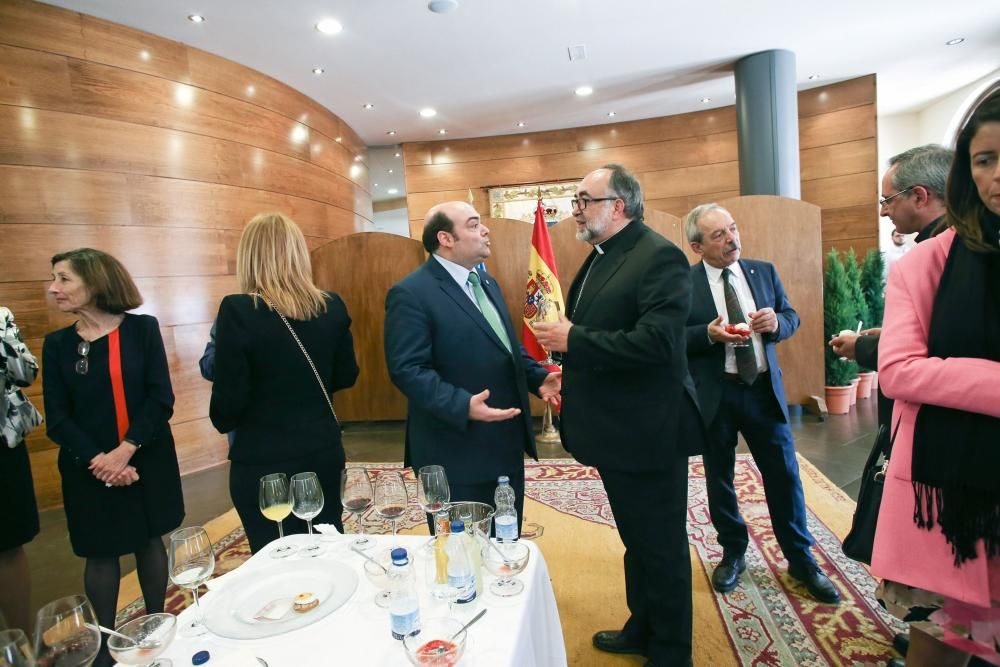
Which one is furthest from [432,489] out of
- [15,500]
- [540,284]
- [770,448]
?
[540,284]

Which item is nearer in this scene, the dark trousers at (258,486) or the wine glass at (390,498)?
the wine glass at (390,498)

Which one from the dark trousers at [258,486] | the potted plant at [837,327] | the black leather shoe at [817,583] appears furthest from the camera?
the potted plant at [837,327]

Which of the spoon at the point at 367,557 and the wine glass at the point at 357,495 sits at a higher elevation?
the wine glass at the point at 357,495

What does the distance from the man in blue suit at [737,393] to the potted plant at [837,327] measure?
3.25 meters

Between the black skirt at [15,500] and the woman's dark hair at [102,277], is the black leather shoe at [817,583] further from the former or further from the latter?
the black skirt at [15,500]

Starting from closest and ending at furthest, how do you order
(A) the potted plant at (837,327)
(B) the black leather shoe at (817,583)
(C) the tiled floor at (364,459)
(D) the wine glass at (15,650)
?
(D) the wine glass at (15,650) < (B) the black leather shoe at (817,583) < (C) the tiled floor at (364,459) < (A) the potted plant at (837,327)

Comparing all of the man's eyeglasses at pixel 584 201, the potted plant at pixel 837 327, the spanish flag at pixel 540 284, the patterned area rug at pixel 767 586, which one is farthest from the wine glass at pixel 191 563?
the potted plant at pixel 837 327

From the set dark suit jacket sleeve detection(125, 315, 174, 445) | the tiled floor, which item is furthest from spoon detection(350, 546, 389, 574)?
the tiled floor

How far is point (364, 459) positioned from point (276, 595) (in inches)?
138

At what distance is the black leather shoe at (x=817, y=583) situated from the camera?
7.02ft

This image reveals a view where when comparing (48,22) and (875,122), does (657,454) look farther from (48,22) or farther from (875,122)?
(875,122)

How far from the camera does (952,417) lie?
103 centimetres

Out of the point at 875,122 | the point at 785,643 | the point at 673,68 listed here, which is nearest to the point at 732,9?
the point at 673,68

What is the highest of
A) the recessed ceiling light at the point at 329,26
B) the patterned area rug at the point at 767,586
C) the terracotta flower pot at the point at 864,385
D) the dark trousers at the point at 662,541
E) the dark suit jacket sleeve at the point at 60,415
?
the recessed ceiling light at the point at 329,26
